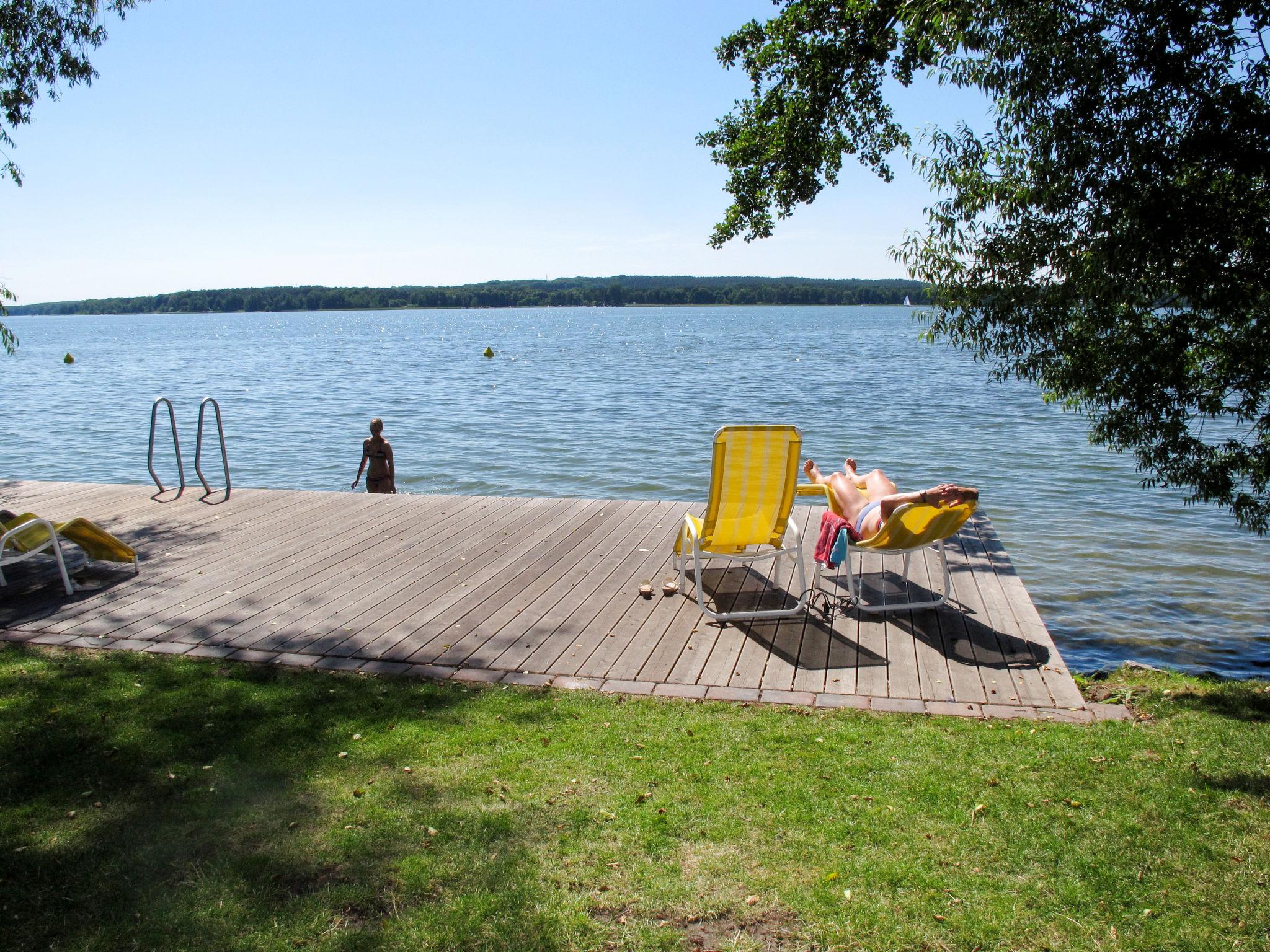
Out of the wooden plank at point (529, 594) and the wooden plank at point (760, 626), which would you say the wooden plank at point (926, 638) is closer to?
the wooden plank at point (760, 626)

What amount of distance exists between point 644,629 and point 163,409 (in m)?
26.1

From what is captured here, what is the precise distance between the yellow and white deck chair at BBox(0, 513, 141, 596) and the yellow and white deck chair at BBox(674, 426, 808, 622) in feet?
12.4

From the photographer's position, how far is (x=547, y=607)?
18.8 feet

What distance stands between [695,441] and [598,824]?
1599cm

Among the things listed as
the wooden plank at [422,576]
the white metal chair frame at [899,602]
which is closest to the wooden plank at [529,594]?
the wooden plank at [422,576]

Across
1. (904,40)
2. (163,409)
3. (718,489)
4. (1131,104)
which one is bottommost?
(163,409)

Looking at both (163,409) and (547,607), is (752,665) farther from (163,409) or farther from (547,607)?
(163,409)

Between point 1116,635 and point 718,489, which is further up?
point 718,489

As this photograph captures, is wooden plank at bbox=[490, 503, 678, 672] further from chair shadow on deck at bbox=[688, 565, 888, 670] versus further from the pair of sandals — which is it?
chair shadow on deck at bbox=[688, 565, 888, 670]

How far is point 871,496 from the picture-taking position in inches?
257

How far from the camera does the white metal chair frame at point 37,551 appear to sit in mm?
5773

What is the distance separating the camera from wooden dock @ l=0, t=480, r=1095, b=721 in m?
4.66

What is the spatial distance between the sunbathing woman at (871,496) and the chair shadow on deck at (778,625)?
683 millimetres

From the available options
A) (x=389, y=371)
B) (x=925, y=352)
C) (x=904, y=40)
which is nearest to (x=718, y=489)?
(x=904, y=40)
